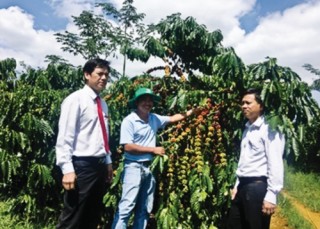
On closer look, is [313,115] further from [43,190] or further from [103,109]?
[43,190]

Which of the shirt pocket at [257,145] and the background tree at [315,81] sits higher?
the background tree at [315,81]

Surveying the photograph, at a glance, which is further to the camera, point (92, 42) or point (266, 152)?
point (92, 42)

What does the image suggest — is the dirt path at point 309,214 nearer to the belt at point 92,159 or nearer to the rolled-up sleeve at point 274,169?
the rolled-up sleeve at point 274,169

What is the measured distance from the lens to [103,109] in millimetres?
2707

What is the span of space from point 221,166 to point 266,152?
66 cm

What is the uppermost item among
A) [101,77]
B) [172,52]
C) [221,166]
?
[172,52]

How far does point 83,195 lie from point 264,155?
3.94 feet

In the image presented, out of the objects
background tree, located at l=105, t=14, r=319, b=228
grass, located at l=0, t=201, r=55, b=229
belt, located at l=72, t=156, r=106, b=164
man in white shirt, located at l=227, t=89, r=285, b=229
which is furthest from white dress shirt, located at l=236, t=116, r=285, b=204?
grass, located at l=0, t=201, r=55, b=229

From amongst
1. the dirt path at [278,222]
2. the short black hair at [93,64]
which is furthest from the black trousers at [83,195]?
the dirt path at [278,222]

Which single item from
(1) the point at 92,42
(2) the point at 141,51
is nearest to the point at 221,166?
(2) the point at 141,51

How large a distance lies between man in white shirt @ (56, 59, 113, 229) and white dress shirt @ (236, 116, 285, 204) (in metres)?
0.96

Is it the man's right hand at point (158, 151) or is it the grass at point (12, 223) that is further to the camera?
the grass at point (12, 223)

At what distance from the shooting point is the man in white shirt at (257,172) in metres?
2.46

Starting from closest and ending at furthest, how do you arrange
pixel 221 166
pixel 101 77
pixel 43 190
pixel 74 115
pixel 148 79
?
pixel 74 115
pixel 101 77
pixel 221 166
pixel 148 79
pixel 43 190
